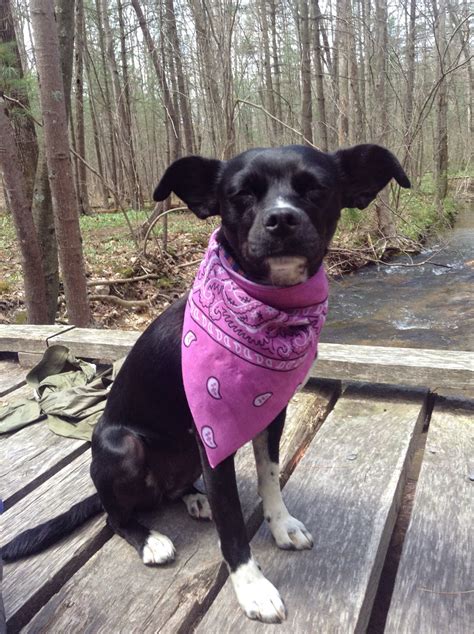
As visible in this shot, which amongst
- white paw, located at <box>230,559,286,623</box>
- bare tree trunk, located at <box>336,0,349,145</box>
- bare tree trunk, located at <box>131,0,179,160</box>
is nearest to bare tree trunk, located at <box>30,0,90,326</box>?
white paw, located at <box>230,559,286,623</box>

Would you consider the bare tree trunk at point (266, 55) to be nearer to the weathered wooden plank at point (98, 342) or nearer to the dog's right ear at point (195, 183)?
the weathered wooden plank at point (98, 342)

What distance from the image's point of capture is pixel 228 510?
161 centimetres

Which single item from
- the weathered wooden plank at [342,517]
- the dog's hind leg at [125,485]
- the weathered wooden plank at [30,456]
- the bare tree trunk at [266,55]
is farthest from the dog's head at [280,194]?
the bare tree trunk at [266,55]

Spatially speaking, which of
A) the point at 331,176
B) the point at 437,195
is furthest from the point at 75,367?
the point at 437,195

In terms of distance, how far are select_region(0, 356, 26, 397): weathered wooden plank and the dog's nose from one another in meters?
2.33

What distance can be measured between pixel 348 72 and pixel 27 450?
1470 centimetres

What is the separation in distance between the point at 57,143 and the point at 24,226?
73cm

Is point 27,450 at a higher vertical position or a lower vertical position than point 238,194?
lower

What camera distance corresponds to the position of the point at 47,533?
1.79m

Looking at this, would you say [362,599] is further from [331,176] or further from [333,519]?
[331,176]

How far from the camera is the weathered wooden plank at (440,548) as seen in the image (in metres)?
1.43

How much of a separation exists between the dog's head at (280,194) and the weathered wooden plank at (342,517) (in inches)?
34.9

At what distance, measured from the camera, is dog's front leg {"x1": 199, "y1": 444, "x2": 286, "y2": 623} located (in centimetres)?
153

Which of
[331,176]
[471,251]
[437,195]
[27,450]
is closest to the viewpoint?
[331,176]
